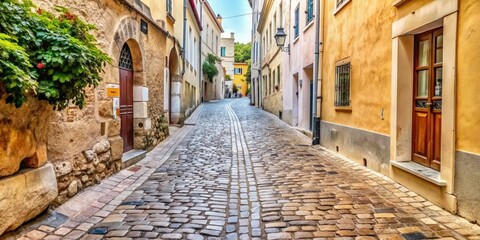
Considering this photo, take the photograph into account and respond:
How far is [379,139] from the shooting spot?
6.31 metres

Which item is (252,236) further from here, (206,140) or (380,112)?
(206,140)

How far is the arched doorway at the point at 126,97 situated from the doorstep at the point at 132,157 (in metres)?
0.18

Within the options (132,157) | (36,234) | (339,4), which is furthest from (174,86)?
(36,234)

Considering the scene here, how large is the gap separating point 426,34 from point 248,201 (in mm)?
3472

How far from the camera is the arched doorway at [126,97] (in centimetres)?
735

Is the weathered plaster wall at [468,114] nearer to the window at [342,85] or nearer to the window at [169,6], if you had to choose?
the window at [342,85]

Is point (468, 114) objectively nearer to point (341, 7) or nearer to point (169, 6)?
point (341, 7)

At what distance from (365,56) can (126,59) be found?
4710 mm

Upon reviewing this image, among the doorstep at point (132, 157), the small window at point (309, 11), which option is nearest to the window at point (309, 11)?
the small window at point (309, 11)

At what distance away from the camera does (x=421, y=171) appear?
197 inches

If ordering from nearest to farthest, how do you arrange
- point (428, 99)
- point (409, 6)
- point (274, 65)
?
point (428, 99), point (409, 6), point (274, 65)

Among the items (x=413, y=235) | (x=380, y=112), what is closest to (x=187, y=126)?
(x=380, y=112)

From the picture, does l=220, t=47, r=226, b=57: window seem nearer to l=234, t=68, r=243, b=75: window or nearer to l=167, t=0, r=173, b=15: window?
l=234, t=68, r=243, b=75: window

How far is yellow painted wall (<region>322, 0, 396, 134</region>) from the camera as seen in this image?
6059mm
